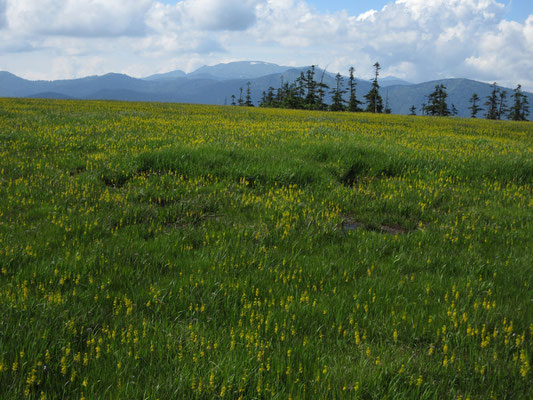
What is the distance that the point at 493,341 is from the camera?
11.1 feet

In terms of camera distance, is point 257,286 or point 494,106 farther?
point 494,106

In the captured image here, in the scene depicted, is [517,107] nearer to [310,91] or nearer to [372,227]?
[310,91]

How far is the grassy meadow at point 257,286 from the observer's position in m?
2.80

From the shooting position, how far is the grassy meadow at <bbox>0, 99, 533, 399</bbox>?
2.80m

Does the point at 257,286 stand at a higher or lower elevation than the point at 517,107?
lower

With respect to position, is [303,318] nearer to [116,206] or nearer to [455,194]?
[116,206]

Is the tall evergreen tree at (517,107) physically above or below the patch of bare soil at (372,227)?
above

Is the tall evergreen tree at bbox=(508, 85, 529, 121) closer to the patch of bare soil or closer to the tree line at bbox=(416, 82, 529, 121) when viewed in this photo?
the tree line at bbox=(416, 82, 529, 121)

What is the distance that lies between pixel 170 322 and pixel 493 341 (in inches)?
122

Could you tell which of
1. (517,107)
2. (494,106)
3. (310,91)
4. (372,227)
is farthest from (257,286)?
(494,106)

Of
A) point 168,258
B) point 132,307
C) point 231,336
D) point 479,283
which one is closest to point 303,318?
point 231,336

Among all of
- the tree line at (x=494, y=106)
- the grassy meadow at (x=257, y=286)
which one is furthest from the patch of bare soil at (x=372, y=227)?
the tree line at (x=494, y=106)

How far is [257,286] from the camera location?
13.9 feet

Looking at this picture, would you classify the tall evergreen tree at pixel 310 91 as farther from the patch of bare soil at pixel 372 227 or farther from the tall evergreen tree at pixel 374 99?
the patch of bare soil at pixel 372 227
